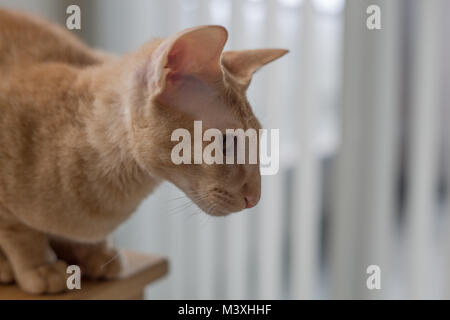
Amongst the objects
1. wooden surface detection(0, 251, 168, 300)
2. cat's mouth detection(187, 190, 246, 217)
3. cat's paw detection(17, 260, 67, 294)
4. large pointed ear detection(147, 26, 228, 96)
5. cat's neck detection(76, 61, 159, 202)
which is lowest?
wooden surface detection(0, 251, 168, 300)

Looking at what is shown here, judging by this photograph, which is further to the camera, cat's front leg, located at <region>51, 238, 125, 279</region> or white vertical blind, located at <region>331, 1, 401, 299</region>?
white vertical blind, located at <region>331, 1, 401, 299</region>

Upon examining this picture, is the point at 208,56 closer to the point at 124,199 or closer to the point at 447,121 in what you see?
the point at 124,199

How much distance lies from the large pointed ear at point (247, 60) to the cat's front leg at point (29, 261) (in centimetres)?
40

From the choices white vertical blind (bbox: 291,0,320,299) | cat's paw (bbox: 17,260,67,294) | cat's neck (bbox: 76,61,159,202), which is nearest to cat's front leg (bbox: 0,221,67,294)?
cat's paw (bbox: 17,260,67,294)

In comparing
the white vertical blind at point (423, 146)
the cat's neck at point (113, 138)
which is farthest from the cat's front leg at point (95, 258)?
the white vertical blind at point (423, 146)

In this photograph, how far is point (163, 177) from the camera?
77 centimetres

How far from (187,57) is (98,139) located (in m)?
0.21

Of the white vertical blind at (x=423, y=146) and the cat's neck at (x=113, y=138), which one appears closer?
the cat's neck at (x=113, y=138)

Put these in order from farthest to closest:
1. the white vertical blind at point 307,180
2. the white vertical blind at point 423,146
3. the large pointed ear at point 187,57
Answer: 1. the white vertical blind at point 307,180
2. the white vertical blind at point 423,146
3. the large pointed ear at point 187,57

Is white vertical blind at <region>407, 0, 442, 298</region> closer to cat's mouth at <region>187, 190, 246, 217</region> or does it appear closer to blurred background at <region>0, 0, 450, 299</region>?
blurred background at <region>0, 0, 450, 299</region>

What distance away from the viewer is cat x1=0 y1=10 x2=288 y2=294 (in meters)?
0.74

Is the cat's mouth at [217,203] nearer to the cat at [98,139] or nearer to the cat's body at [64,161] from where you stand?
the cat at [98,139]

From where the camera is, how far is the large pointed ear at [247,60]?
829mm
